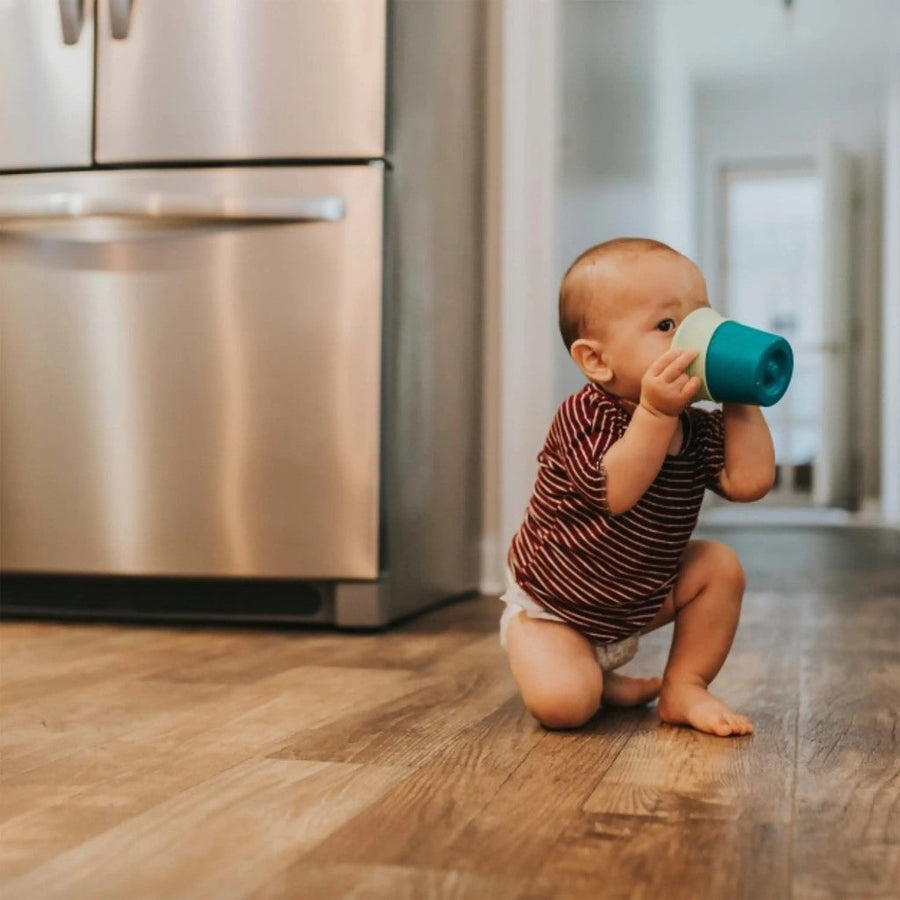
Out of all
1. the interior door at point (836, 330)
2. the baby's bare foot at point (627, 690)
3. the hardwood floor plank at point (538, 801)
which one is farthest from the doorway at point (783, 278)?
the hardwood floor plank at point (538, 801)

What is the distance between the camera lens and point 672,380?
1.01 meters

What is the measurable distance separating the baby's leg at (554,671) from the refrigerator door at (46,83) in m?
1.06

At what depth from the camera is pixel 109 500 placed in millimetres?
1824

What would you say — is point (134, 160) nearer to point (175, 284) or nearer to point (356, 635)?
point (175, 284)

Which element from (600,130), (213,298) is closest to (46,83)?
(213,298)

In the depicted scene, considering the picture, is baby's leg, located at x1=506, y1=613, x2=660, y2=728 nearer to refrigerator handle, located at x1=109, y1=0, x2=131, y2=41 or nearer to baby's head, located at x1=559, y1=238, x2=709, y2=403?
baby's head, located at x1=559, y1=238, x2=709, y2=403

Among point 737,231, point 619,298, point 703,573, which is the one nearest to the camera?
point 619,298

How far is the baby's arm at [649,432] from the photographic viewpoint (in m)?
1.01

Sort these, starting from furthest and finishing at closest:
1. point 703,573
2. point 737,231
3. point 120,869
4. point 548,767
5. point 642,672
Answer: point 737,231, point 642,672, point 703,573, point 548,767, point 120,869

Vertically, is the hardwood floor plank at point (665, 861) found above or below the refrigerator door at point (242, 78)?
below

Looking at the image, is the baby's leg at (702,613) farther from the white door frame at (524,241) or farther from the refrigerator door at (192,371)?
the white door frame at (524,241)

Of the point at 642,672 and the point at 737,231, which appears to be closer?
the point at 642,672

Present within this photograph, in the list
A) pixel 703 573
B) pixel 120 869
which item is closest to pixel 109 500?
pixel 703 573

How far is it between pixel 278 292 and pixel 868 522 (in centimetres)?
→ 462
